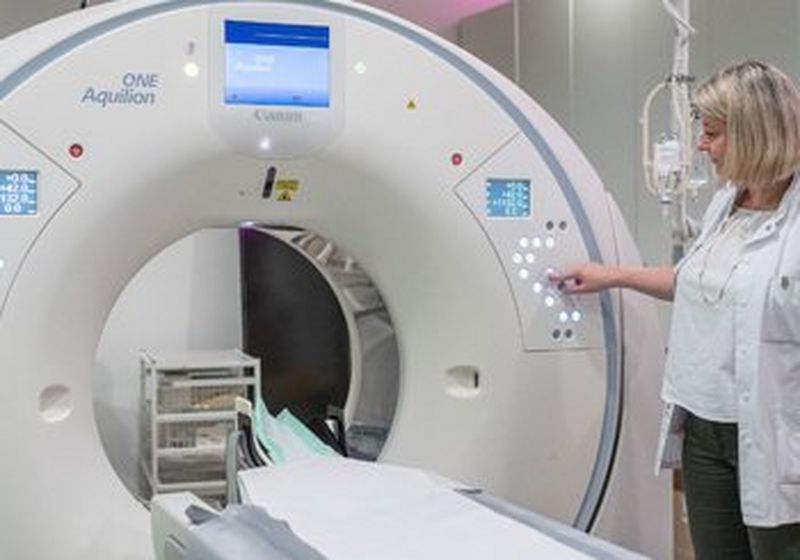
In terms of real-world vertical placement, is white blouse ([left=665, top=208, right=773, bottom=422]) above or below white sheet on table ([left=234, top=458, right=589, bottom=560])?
above

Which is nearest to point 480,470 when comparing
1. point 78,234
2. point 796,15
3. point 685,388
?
point 685,388

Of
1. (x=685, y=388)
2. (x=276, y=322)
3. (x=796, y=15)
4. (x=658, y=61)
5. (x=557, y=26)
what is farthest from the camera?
(x=557, y=26)

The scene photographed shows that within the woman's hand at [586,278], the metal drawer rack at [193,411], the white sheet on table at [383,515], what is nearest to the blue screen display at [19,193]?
the white sheet on table at [383,515]

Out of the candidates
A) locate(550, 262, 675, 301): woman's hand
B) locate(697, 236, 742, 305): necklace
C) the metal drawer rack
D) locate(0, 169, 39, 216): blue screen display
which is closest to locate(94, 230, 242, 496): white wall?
the metal drawer rack

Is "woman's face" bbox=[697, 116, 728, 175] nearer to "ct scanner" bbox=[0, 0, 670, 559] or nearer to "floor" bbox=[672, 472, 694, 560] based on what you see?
"ct scanner" bbox=[0, 0, 670, 559]

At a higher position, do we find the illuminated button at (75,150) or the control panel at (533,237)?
the illuminated button at (75,150)

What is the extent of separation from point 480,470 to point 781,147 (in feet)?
2.34

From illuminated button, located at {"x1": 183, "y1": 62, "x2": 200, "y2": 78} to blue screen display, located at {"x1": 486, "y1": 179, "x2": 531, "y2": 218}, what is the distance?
20.0 inches

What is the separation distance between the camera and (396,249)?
1.84 meters

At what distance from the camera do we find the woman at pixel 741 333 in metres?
1.63

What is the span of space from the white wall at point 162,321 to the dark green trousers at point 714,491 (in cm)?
157

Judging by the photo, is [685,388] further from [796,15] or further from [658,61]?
[658,61]

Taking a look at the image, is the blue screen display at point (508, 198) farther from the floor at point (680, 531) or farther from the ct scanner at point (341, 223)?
the floor at point (680, 531)

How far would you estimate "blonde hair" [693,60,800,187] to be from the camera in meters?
1.67
